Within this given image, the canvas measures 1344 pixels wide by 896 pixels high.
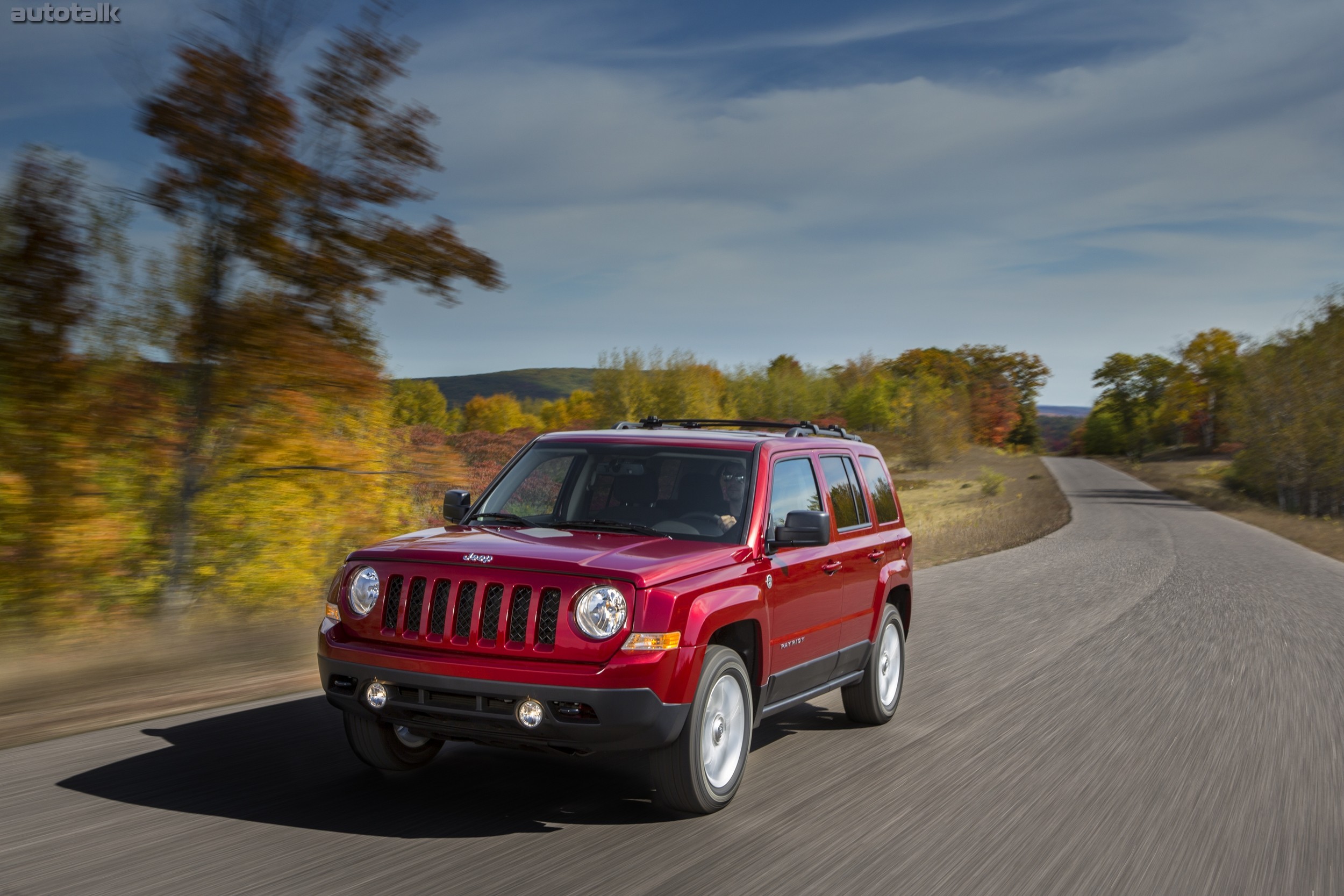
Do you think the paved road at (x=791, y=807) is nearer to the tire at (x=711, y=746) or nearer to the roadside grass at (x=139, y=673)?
the tire at (x=711, y=746)

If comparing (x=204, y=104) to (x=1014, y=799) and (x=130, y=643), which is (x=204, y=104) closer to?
(x=130, y=643)

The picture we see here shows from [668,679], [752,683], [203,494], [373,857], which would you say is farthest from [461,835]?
[203,494]

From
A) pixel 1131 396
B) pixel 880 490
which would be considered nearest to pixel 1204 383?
pixel 1131 396

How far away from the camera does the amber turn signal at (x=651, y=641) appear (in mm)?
4992

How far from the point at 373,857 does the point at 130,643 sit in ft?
16.1

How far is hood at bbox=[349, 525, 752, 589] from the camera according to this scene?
→ 509 cm

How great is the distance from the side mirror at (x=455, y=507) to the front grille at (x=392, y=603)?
1.15 metres

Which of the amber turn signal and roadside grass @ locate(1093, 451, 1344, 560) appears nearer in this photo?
the amber turn signal

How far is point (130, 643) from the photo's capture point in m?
8.55

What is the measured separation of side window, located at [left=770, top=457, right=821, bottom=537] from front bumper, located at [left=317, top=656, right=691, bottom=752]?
1.54 m

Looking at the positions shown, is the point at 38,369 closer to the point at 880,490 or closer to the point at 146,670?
the point at 146,670

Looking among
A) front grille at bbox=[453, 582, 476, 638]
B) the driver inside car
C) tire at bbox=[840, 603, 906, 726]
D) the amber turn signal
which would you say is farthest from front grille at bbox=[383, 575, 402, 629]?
tire at bbox=[840, 603, 906, 726]

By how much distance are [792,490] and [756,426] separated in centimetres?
140

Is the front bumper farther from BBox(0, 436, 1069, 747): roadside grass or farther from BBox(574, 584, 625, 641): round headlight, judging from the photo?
BBox(0, 436, 1069, 747): roadside grass
